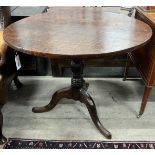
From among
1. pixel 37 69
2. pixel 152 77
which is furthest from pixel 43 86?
pixel 152 77

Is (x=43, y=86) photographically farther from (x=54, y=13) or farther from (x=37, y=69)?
(x=54, y=13)

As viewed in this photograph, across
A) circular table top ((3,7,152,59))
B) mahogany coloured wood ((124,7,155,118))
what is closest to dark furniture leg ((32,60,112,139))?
circular table top ((3,7,152,59))

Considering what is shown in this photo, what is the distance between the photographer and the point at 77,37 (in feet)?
3.94

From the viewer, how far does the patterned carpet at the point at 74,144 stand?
1.41 meters

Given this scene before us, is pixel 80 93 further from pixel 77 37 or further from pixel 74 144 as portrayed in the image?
pixel 77 37

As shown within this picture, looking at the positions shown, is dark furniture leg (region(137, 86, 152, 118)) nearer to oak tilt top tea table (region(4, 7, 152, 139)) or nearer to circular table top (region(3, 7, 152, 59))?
oak tilt top tea table (region(4, 7, 152, 139))

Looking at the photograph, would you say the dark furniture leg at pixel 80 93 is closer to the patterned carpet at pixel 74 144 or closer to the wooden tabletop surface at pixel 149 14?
the patterned carpet at pixel 74 144

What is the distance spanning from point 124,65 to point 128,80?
0.15 meters

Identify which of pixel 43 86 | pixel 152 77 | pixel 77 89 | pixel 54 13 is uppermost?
pixel 54 13

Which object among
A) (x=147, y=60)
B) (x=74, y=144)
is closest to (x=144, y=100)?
(x=147, y=60)

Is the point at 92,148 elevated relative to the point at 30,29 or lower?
lower

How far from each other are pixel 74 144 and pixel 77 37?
692 mm

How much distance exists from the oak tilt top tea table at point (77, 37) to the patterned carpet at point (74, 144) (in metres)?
0.08

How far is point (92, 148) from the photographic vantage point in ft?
4.58
